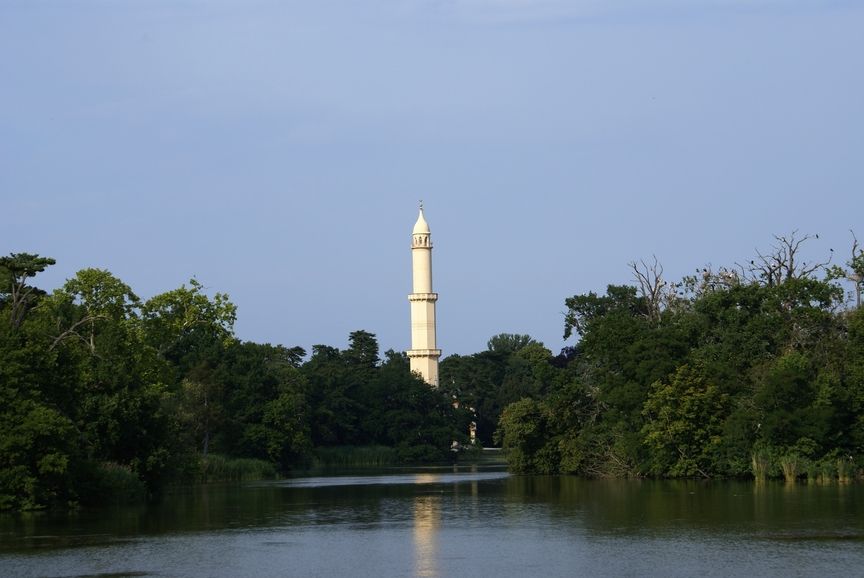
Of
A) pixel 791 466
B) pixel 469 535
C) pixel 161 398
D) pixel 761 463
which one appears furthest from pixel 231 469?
pixel 469 535

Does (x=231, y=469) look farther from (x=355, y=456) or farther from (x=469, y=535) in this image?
(x=469, y=535)

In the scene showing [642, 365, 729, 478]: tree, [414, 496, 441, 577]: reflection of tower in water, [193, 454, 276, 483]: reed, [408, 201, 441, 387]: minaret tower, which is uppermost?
[408, 201, 441, 387]: minaret tower

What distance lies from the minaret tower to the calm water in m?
74.3

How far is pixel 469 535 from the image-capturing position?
37375 millimetres

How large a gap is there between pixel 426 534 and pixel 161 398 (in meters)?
30.5

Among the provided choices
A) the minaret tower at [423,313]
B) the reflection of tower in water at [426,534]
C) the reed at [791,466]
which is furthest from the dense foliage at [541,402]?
the minaret tower at [423,313]

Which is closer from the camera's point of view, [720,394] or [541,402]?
[720,394]

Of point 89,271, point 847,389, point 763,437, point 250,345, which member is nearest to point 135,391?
point 89,271

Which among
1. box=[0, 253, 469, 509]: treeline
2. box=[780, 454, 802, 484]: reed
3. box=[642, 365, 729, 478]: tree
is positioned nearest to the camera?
box=[0, 253, 469, 509]: treeline

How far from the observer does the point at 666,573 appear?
91.7ft

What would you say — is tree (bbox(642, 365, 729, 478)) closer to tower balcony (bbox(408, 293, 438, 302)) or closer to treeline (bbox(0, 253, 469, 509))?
treeline (bbox(0, 253, 469, 509))

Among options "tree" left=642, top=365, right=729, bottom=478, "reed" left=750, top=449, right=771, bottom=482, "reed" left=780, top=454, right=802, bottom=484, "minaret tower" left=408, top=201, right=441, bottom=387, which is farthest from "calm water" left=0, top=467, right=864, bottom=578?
"minaret tower" left=408, top=201, right=441, bottom=387

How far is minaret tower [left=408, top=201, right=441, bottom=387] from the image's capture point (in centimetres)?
13175

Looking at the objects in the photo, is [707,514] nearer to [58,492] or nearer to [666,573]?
[666,573]
